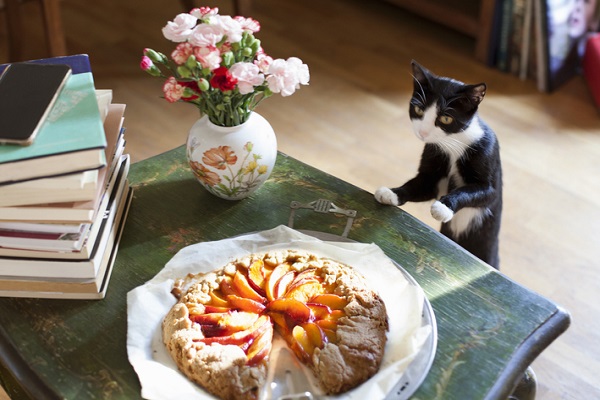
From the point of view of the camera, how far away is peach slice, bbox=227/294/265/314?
41.4 inches

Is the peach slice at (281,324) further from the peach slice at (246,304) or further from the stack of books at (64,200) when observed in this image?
the stack of books at (64,200)

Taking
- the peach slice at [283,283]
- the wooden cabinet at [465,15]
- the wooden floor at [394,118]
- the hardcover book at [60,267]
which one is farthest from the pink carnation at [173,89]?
the wooden cabinet at [465,15]

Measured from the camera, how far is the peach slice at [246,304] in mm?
1053

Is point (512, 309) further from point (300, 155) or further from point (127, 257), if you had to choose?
point (300, 155)

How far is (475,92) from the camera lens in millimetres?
1199

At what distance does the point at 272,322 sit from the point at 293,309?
0.12 feet

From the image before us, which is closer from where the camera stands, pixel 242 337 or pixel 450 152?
pixel 242 337

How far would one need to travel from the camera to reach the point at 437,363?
3.23 ft

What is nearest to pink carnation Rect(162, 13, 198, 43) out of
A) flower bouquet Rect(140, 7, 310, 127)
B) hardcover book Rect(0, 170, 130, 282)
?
flower bouquet Rect(140, 7, 310, 127)

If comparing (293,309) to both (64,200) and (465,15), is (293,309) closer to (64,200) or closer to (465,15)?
(64,200)

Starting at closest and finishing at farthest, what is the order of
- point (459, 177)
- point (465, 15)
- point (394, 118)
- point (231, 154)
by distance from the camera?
1. point (231, 154)
2. point (459, 177)
3. point (394, 118)
4. point (465, 15)

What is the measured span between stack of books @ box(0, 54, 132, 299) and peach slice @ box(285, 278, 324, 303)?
0.29m

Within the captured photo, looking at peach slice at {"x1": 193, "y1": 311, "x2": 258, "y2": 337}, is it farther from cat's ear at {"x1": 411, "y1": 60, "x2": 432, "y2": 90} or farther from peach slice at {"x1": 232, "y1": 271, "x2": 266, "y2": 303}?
cat's ear at {"x1": 411, "y1": 60, "x2": 432, "y2": 90}

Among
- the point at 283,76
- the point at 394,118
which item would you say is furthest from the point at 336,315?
→ the point at 394,118
